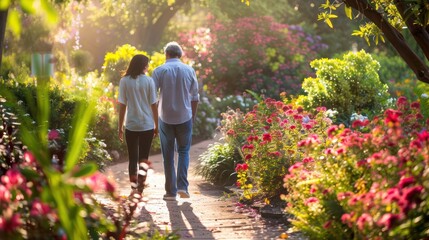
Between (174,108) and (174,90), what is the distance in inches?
8.3

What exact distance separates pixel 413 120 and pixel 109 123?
8.98 meters

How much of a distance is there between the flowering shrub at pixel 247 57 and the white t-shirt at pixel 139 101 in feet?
48.4

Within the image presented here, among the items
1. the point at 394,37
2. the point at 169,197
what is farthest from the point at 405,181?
the point at 169,197

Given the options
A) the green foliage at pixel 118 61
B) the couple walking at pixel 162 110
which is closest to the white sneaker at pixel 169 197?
the couple walking at pixel 162 110

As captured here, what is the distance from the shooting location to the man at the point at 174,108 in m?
9.91

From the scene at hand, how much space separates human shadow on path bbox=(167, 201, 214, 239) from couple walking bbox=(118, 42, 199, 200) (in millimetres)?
461

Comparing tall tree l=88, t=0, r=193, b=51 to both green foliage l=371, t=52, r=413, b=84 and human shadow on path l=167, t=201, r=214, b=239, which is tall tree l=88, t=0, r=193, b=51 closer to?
green foliage l=371, t=52, r=413, b=84

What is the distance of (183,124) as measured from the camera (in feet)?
32.7

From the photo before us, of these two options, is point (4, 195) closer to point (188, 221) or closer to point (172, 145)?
point (188, 221)

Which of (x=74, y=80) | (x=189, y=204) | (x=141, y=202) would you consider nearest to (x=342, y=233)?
(x=141, y=202)

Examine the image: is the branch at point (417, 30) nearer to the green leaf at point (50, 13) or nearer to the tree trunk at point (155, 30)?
the green leaf at point (50, 13)

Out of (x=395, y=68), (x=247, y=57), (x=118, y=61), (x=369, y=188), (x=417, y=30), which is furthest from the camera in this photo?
(x=395, y=68)

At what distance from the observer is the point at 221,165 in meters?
11.8

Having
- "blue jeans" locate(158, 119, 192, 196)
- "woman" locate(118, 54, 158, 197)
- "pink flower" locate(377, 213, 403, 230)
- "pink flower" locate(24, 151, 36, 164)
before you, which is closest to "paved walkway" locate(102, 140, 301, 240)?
"blue jeans" locate(158, 119, 192, 196)
